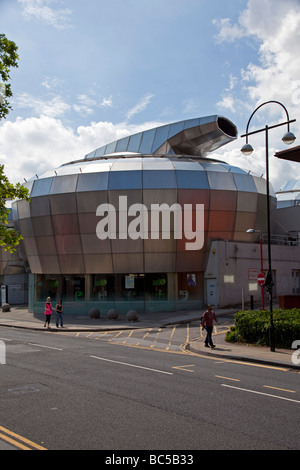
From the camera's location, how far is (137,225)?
118 ft

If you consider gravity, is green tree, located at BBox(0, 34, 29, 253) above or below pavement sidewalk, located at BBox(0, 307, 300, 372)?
above

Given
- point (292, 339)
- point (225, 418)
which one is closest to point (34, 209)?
point (292, 339)

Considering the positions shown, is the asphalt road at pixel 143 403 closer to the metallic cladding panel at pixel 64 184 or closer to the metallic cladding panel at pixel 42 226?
the metallic cladding panel at pixel 64 184

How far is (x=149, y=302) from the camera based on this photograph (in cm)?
3525

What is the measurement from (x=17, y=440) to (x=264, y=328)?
558 inches

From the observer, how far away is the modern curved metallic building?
3609 cm

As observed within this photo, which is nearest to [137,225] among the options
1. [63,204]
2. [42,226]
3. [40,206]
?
[63,204]

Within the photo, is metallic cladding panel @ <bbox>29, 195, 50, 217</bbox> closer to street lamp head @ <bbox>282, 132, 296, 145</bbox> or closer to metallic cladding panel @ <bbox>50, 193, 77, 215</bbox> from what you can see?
metallic cladding panel @ <bbox>50, 193, 77, 215</bbox>

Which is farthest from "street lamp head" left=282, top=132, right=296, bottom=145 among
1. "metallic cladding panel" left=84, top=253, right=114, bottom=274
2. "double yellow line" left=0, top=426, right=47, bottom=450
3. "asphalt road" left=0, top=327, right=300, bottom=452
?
"metallic cladding panel" left=84, top=253, right=114, bottom=274

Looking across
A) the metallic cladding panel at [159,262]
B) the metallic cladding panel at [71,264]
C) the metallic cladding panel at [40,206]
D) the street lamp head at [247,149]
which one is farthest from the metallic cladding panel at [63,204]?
the street lamp head at [247,149]

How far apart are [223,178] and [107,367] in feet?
87.8

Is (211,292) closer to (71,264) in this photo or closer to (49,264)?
(71,264)

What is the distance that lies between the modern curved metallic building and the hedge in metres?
14.9

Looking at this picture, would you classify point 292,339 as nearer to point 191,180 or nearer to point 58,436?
point 58,436
